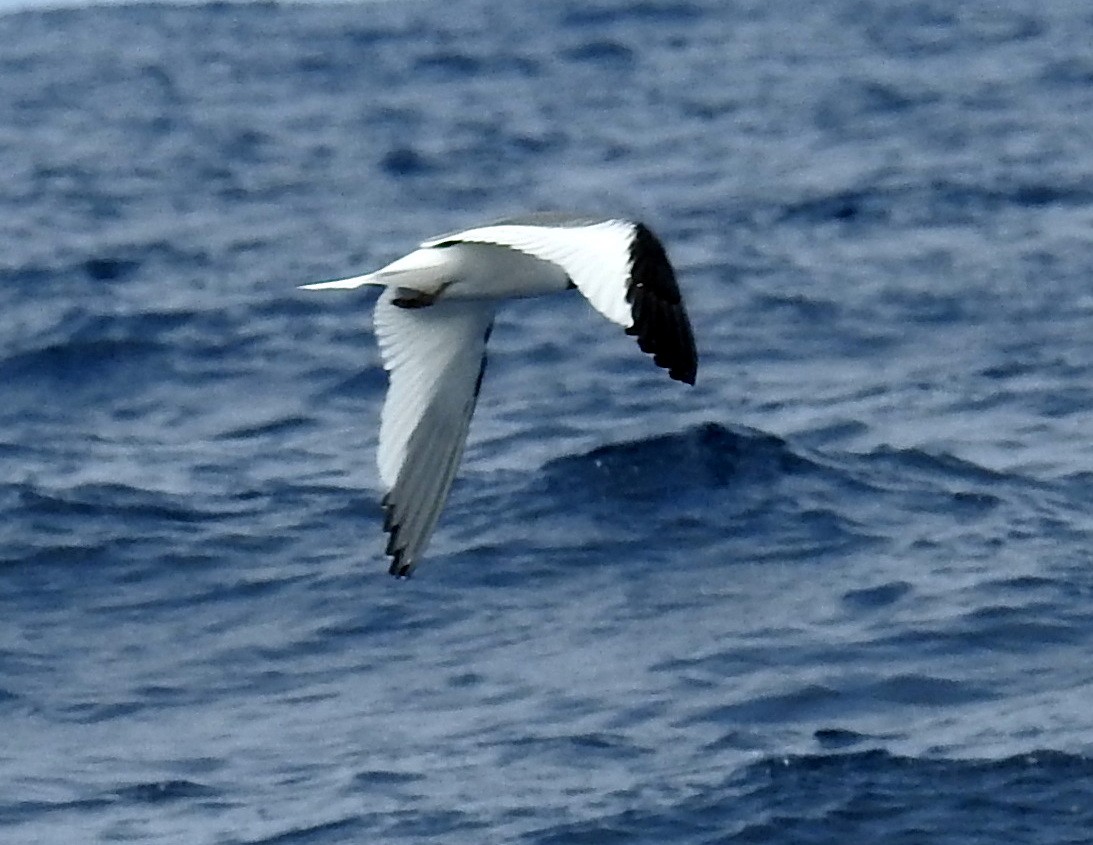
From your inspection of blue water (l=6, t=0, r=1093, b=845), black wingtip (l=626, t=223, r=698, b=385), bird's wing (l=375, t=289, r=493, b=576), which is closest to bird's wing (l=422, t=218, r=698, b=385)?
black wingtip (l=626, t=223, r=698, b=385)

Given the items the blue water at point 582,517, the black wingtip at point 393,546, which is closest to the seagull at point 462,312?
the black wingtip at point 393,546

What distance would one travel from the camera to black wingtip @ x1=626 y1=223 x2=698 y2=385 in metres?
6.11

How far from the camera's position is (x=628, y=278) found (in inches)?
247

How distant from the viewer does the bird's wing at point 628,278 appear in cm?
611

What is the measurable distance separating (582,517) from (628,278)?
4.99m

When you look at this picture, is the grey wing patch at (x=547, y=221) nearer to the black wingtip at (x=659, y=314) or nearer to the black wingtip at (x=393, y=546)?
the black wingtip at (x=659, y=314)

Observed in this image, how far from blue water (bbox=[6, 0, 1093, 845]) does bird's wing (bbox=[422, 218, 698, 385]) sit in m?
2.46

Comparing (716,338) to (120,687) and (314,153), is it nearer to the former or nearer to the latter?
(120,687)

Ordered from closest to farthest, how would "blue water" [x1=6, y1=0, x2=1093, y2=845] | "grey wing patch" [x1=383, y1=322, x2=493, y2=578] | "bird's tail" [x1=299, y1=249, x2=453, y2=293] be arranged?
"bird's tail" [x1=299, y1=249, x2=453, y2=293] < "grey wing patch" [x1=383, y1=322, x2=493, y2=578] < "blue water" [x1=6, y1=0, x2=1093, y2=845]

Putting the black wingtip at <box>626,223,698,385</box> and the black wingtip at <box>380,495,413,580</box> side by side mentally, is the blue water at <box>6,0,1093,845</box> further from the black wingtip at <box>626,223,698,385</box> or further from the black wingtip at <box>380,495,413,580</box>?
the black wingtip at <box>626,223,698,385</box>

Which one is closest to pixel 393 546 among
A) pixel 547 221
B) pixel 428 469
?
pixel 428 469

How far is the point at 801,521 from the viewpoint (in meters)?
11.0

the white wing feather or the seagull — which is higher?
the white wing feather

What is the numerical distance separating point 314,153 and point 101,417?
9.28 meters
